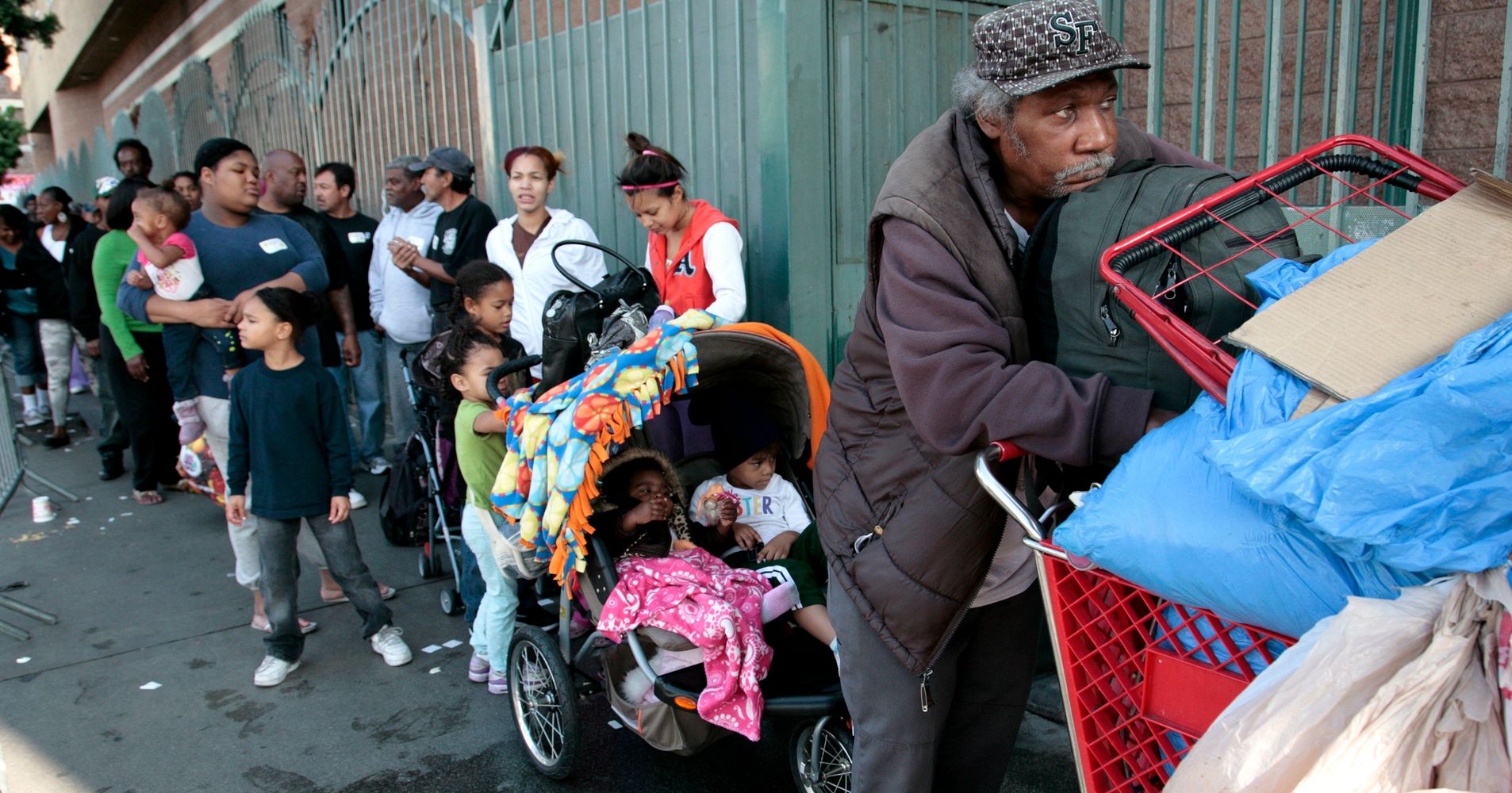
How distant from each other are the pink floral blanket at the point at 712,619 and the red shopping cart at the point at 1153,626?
4.52ft

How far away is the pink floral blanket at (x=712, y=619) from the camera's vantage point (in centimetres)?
306

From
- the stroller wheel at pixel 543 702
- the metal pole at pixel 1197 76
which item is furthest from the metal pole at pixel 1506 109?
the stroller wheel at pixel 543 702

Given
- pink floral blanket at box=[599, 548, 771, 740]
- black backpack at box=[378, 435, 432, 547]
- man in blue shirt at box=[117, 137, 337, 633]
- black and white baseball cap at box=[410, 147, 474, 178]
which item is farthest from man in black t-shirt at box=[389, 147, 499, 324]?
pink floral blanket at box=[599, 548, 771, 740]

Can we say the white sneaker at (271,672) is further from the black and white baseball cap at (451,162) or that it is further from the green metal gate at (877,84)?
the black and white baseball cap at (451,162)

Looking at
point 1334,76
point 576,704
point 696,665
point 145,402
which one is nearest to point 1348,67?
point 1334,76

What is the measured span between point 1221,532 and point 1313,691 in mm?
230

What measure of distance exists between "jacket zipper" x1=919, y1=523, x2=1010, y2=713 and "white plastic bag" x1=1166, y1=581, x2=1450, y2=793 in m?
0.79

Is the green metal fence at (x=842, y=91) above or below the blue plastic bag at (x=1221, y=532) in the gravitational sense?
above

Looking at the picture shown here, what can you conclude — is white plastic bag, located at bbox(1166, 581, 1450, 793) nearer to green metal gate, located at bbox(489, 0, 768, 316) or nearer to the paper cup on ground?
green metal gate, located at bbox(489, 0, 768, 316)

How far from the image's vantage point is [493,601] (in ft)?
13.7

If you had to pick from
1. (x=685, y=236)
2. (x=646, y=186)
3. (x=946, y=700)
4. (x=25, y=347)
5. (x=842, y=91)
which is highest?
(x=842, y=91)

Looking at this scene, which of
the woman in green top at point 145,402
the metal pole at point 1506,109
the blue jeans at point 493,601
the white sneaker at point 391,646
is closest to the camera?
the metal pole at point 1506,109

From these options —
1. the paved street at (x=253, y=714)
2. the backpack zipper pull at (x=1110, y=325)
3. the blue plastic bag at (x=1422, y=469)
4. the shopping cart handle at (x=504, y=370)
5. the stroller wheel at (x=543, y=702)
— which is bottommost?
the paved street at (x=253, y=714)

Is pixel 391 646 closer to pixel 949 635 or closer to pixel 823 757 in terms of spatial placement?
pixel 823 757
